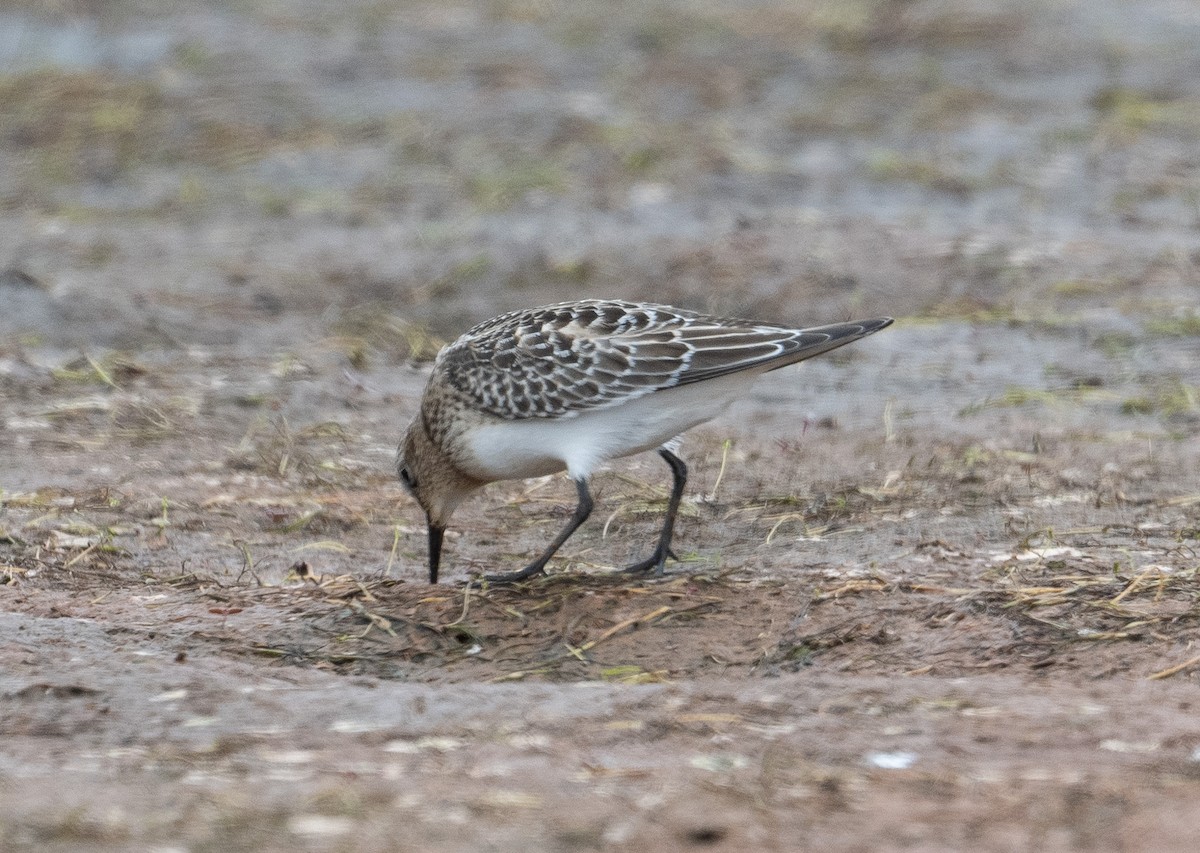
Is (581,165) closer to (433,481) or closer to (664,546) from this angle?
(433,481)

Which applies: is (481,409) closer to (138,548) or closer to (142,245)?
(138,548)

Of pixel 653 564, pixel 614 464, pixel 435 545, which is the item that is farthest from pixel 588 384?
pixel 614 464

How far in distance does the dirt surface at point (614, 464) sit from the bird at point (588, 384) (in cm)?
52

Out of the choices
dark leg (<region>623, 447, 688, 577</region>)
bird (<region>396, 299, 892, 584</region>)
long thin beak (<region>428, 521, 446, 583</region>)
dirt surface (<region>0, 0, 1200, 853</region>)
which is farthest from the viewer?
long thin beak (<region>428, 521, 446, 583</region>)

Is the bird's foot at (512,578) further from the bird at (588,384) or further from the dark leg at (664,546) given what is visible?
the dark leg at (664,546)

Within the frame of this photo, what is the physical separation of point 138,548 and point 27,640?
4.82 ft

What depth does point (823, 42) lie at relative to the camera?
60.3 feet

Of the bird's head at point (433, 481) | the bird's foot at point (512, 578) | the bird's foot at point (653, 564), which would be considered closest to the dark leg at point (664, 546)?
the bird's foot at point (653, 564)

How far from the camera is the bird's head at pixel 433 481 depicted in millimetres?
7391

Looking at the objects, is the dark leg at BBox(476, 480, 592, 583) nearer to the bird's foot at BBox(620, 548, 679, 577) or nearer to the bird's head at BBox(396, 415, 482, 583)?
the bird's foot at BBox(620, 548, 679, 577)

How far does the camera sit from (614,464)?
30.0ft

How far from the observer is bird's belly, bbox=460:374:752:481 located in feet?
23.1

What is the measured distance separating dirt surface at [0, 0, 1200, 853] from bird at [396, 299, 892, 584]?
523mm

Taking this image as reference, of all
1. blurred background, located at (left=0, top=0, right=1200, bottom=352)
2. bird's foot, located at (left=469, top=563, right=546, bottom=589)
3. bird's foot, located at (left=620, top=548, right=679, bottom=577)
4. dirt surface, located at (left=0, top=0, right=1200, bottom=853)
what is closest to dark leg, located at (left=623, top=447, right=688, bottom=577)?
bird's foot, located at (left=620, top=548, right=679, bottom=577)
